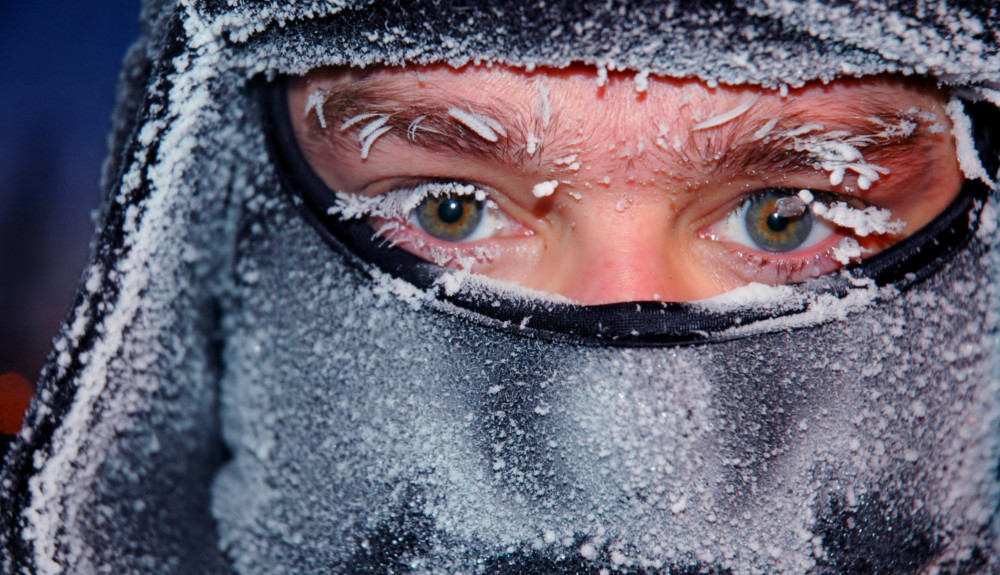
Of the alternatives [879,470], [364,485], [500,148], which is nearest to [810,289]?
[879,470]

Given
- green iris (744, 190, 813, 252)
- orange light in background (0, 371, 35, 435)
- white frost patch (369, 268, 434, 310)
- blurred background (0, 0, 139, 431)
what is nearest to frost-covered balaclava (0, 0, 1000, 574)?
white frost patch (369, 268, 434, 310)

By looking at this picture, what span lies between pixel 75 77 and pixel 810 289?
1.56 meters

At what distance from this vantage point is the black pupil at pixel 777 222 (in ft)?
3.01

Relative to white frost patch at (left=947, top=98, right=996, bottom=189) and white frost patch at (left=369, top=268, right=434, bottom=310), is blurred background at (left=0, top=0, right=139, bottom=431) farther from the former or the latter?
white frost patch at (left=947, top=98, right=996, bottom=189)

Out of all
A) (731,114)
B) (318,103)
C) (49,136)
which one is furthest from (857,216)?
(49,136)

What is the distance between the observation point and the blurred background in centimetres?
142

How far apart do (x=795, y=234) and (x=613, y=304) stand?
1.07 ft

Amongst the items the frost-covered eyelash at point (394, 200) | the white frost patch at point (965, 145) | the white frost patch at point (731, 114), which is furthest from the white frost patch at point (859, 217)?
the frost-covered eyelash at point (394, 200)

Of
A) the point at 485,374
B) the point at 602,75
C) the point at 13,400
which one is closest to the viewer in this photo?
the point at 602,75

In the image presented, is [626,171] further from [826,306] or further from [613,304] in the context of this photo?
[826,306]

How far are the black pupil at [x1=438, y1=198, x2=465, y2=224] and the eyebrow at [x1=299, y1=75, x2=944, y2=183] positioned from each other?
126mm

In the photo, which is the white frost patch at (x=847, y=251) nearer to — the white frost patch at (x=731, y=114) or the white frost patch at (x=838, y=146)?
the white frost patch at (x=838, y=146)

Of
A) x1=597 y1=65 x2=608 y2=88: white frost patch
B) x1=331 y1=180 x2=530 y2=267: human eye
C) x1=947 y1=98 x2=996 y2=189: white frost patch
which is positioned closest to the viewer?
x1=597 y1=65 x2=608 y2=88: white frost patch

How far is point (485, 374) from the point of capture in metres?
0.80
